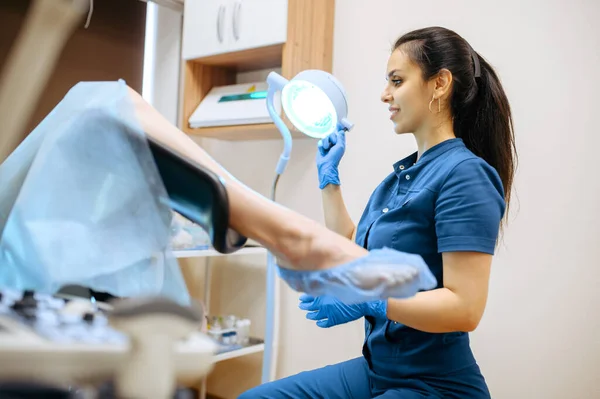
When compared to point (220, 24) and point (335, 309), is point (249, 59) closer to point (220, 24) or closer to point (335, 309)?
point (220, 24)

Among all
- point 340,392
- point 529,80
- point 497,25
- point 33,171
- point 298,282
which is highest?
point 497,25

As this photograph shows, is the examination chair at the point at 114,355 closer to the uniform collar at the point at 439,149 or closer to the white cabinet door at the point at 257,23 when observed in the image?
the uniform collar at the point at 439,149

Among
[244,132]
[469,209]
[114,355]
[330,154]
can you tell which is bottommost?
[114,355]

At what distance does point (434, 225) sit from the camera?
1146mm

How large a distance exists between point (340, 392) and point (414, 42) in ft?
2.89

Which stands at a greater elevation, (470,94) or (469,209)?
(470,94)

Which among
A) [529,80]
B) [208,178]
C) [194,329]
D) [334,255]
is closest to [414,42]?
[529,80]

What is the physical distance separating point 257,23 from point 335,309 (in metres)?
1.32

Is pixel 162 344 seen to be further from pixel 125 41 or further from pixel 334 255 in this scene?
pixel 125 41

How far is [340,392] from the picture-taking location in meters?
1.19

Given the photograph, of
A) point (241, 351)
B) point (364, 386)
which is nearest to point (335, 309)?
point (364, 386)

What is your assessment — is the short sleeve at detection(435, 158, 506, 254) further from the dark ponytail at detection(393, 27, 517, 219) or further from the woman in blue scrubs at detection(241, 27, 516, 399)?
the dark ponytail at detection(393, 27, 517, 219)

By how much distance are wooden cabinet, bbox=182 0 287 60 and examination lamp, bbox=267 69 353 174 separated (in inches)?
27.0

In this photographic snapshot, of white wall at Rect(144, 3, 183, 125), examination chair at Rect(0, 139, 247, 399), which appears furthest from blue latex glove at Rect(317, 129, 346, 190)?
white wall at Rect(144, 3, 183, 125)
